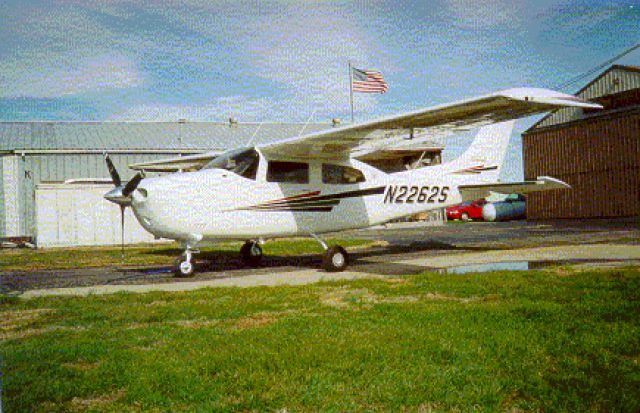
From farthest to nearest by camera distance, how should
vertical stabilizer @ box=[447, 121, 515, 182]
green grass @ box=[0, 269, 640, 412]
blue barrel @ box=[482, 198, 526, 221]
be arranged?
1. blue barrel @ box=[482, 198, 526, 221]
2. vertical stabilizer @ box=[447, 121, 515, 182]
3. green grass @ box=[0, 269, 640, 412]

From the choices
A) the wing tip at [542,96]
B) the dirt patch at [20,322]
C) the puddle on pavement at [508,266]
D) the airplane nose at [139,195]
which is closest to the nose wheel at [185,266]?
the airplane nose at [139,195]

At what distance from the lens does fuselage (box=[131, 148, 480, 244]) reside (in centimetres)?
948

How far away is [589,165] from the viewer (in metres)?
30.2

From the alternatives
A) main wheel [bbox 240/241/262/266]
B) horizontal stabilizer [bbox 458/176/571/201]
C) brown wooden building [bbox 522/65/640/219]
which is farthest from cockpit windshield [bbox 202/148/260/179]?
brown wooden building [bbox 522/65/640/219]

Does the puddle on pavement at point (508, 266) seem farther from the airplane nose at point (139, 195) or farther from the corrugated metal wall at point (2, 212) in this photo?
the corrugated metal wall at point (2, 212)

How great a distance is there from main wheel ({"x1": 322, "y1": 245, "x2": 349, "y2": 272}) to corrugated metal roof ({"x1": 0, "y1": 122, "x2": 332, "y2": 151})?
867 inches

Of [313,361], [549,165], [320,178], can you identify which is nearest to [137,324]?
[313,361]

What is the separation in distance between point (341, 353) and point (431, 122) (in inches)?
277

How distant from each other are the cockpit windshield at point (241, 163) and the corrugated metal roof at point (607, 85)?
21.6 meters

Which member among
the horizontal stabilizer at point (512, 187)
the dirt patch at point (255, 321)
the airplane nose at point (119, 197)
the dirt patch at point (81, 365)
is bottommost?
the dirt patch at point (81, 365)

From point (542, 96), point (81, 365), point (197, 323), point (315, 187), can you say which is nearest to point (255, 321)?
point (197, 323)

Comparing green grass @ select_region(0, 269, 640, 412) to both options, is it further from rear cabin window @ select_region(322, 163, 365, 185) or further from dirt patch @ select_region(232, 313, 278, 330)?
rear cabin window @ select_region(322, 163, 365, 185)

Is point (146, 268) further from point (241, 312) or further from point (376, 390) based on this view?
point (376, 390)

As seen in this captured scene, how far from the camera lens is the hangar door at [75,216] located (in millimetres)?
23625
